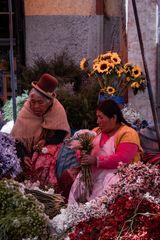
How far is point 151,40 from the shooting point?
869 centimetres

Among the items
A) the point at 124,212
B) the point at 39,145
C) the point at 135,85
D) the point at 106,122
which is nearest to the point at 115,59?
the point at 135,85

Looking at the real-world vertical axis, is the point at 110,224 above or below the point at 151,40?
below

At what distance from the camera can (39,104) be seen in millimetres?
6715

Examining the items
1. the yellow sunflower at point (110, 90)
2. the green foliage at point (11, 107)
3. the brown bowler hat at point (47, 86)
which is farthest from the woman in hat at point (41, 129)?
the green foliage at point (11, 107)

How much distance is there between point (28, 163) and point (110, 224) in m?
2.73

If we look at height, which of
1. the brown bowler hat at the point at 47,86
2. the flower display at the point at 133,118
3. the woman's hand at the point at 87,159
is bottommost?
the woman's hand at the point at 87,159

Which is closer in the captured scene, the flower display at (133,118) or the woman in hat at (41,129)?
the woman in hat at (41,129)

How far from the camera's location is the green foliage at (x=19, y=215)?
4.35 metres

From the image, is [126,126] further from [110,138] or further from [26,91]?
[26,91]

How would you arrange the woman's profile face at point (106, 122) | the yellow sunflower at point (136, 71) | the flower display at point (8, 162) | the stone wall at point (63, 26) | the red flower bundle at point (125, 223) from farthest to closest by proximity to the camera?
the stone wall at point (63, 26) → the yellow sunflower at point (136, 71) → the woman's profile face at point (106, 122) → the flower display at point (8, 162) → the red flower bundle at point (125, 223)

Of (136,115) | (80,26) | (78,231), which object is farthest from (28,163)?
(80,26)

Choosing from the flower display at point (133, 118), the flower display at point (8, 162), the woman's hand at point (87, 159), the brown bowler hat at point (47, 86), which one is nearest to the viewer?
the flower display at point (8, 162)

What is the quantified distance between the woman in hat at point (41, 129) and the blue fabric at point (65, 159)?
0.16ft

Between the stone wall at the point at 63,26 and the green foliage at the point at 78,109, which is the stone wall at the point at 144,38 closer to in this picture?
the green foliage at the point at 78,109
